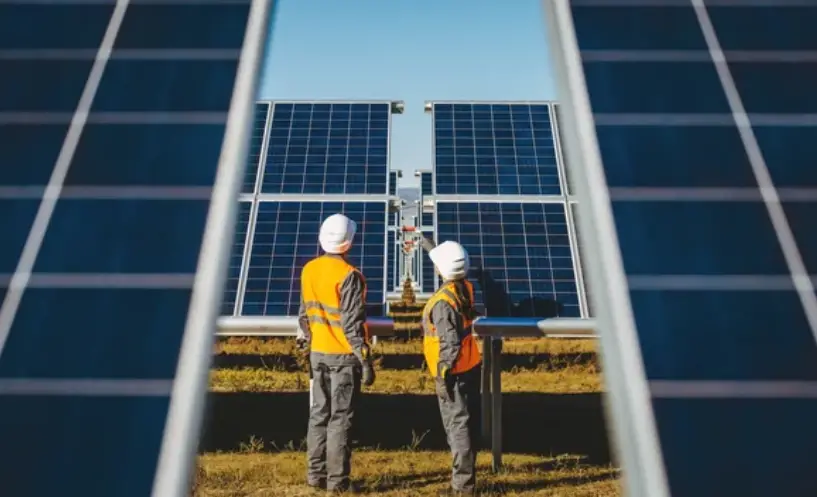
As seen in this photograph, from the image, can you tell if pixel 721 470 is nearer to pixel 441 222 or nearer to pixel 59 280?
pixel 59 280

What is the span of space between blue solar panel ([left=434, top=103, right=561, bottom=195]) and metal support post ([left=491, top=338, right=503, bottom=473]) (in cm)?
583

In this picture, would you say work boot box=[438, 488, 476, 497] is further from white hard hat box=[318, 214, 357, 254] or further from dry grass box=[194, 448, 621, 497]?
white hard hat box=[318, 214, 357, 254]

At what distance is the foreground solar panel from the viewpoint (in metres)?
1.88

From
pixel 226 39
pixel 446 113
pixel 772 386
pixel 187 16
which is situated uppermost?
pixel 446 113

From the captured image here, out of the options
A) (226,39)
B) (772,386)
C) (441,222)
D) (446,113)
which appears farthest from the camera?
(446,113)

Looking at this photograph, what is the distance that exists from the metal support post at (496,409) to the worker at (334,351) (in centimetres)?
145

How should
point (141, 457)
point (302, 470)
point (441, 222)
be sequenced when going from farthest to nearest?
point (441, 222) → point (302, 470) → point (141, 457)

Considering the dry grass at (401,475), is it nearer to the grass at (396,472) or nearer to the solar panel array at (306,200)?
the grass at (396,472)

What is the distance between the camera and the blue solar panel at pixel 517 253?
993cm

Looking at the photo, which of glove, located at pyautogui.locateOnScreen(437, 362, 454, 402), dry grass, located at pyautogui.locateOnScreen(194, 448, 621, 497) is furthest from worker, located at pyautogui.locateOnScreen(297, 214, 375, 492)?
glove, located at pyautogui.locateOnScreen(437, 362, 454, 402)

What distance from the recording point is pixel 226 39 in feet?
9.33

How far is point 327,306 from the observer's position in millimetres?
5926

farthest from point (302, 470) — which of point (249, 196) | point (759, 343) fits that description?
point (249, 196)

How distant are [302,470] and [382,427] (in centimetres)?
166
